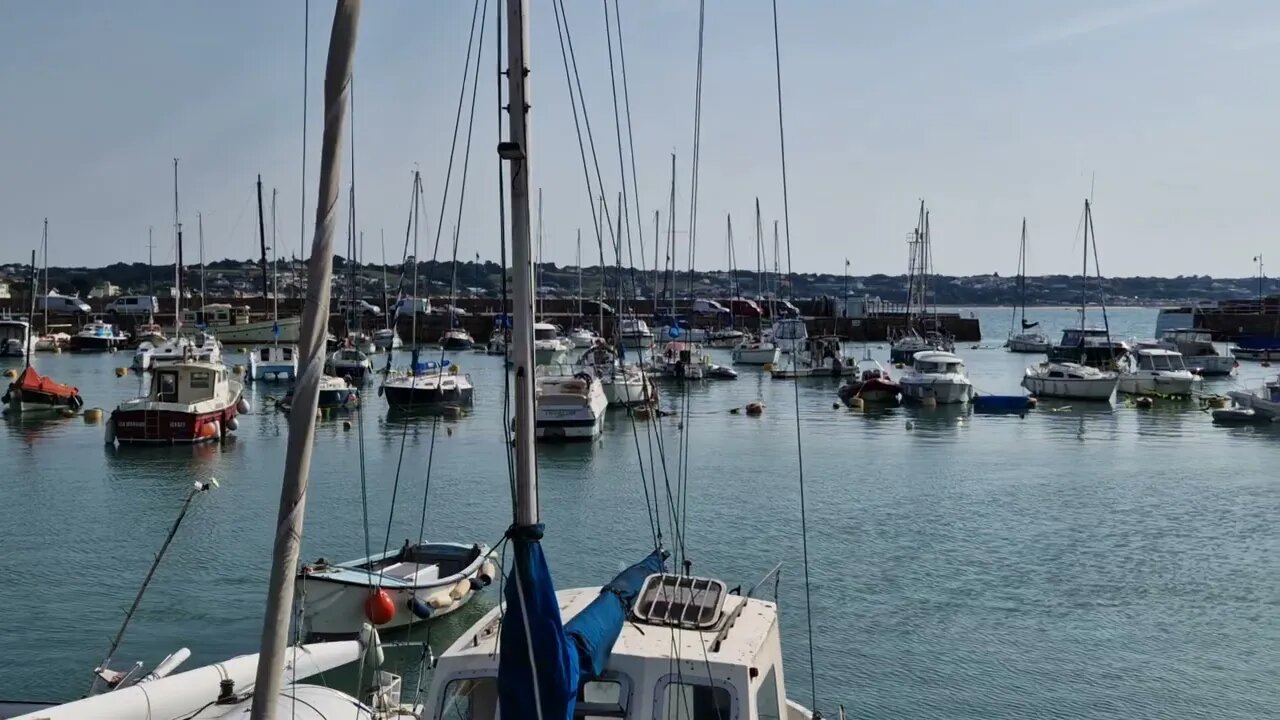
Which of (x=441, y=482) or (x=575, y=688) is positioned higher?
(x=575, y=688)

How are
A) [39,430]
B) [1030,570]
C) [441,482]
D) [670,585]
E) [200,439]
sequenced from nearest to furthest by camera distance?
[670,585], [1030,570], [441,482], [200,439], [39,430]

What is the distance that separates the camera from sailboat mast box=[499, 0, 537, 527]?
781 cm

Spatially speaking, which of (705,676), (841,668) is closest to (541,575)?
(705,676)

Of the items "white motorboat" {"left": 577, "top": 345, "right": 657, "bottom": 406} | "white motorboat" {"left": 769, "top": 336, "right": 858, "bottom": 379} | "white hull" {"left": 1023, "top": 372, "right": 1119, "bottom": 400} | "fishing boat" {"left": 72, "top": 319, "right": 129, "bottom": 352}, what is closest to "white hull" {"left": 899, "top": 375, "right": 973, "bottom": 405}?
"white hull" {"left": 1023, "top": 372, "right": 1119, "bottom": 400}

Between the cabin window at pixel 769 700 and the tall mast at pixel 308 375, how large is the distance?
15.5 ft

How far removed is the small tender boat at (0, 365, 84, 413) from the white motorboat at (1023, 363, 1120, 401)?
142 ft

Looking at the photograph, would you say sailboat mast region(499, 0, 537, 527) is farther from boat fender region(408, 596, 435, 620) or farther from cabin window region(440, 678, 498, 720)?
boat fender region(408, 596, 435, 620)

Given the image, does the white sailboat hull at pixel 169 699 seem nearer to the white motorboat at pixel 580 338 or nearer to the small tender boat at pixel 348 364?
the small tender boat at pixel 348 364

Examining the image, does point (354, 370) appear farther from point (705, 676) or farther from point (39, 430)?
point (705, 676)

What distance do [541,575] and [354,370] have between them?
205ft

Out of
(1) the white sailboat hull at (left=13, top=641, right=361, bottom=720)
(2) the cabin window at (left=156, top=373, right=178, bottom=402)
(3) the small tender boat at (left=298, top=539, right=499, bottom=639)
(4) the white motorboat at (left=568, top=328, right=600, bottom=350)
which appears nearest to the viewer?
(1) the white sailboat hull at (left=13, top=641, right=361, bottom=720)

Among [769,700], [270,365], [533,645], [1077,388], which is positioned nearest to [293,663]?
[769,700]

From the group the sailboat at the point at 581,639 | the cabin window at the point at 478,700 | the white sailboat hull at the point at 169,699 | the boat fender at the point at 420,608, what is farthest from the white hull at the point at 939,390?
the cabin window at the point at 478,700

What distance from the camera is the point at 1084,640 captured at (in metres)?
20.6
